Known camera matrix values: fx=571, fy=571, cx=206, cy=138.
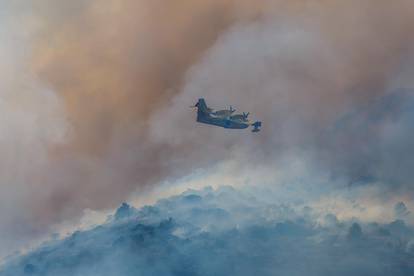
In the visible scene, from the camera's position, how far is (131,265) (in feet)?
362

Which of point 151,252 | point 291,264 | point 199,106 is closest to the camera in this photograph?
point 199,106

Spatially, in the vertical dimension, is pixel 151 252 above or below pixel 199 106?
below

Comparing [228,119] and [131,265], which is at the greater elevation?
[228,119]

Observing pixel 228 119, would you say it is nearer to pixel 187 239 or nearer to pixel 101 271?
pixel 187 239

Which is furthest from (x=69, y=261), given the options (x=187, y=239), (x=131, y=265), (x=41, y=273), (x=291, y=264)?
(x=291, y=264)

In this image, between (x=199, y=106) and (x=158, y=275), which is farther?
(x=158, y=275)

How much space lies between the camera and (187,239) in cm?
10719

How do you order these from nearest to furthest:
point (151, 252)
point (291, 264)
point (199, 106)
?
point (199, 106)
point (291, 264)
point (151, 252)

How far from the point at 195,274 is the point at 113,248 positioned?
16.6 metres

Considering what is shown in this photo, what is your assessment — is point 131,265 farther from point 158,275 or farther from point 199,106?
point 199,106

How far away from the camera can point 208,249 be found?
108 m

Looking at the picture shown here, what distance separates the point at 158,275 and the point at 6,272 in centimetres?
2854

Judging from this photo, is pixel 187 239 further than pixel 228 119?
Yes

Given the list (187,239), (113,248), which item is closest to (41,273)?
(113,248)
